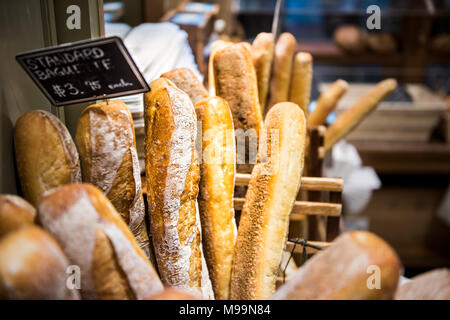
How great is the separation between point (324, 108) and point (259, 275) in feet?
2.57

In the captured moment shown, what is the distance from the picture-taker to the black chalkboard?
0.55 m

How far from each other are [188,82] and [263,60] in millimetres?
238

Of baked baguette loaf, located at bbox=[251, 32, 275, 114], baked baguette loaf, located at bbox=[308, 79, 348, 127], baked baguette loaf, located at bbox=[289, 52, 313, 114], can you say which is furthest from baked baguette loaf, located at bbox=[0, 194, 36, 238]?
baked baguette loaf, located at bbox=[308, 79, 348, 127]

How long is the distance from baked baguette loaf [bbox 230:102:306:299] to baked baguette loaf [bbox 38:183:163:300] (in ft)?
0.80

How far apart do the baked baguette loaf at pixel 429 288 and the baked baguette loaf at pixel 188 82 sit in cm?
54

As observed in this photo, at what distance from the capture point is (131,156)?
2.23ft

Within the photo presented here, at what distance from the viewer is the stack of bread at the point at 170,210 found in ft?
1.49

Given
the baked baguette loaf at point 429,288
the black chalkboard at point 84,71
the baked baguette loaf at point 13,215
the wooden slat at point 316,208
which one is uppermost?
the black chalkboard at point 84,71

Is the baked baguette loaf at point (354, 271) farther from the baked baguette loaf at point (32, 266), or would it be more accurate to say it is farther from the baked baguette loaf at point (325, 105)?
the baked baguette loaf at point (325, 105)

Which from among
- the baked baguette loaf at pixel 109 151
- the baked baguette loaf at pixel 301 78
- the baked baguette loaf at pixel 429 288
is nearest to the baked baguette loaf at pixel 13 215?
the baked baguette loaf at pixel 109 151

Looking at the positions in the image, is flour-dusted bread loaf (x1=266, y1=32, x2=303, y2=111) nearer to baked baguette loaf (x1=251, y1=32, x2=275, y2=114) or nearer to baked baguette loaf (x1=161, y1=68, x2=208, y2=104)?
baked baguette loaf (x1=251, y1=32, x2=275, y2=114)

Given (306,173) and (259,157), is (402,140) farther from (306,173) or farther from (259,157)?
(259,157)

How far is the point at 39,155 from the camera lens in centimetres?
61
